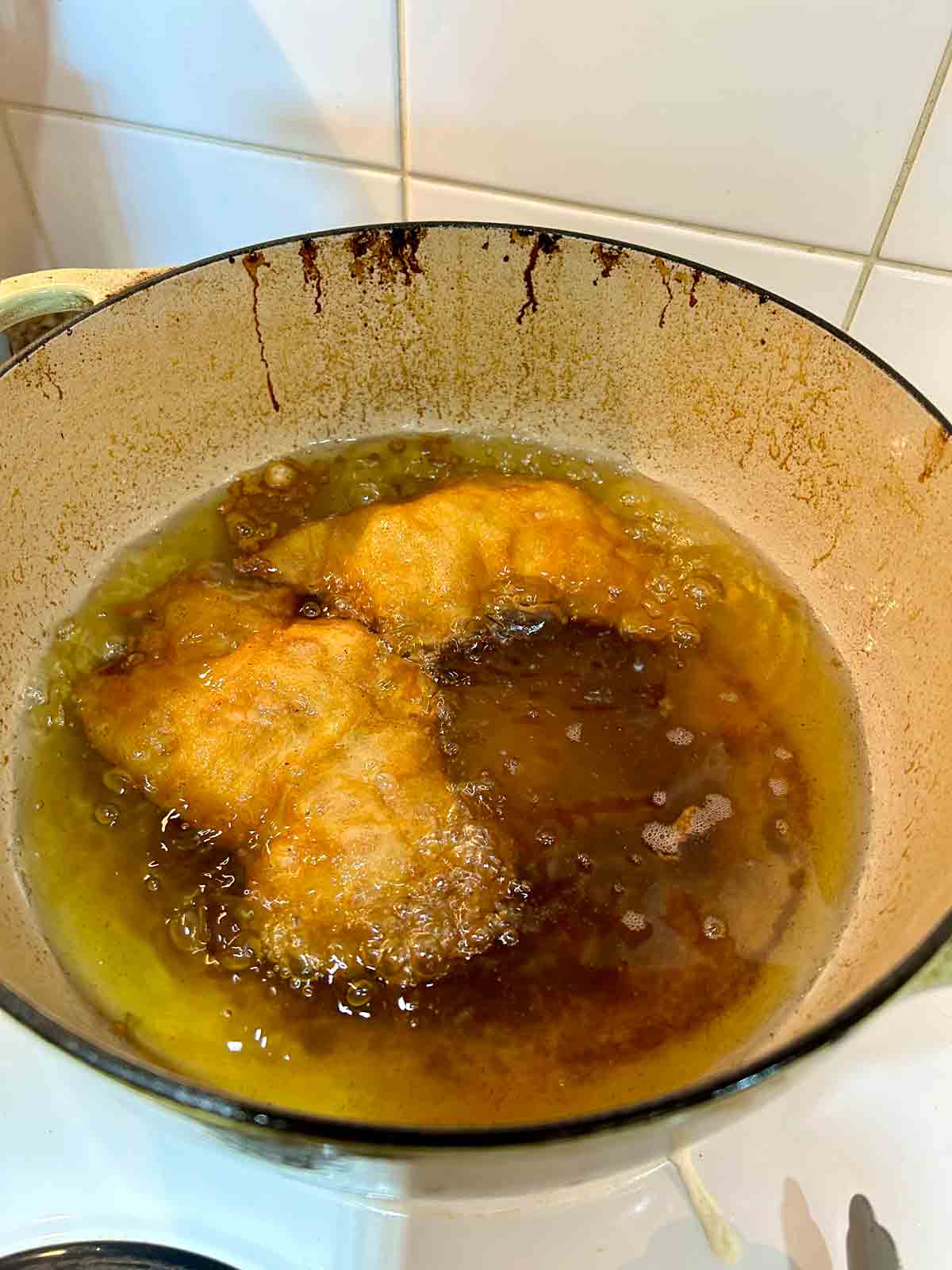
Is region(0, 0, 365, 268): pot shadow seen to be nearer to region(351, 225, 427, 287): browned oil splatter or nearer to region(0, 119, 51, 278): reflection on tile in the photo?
region(0, 119, 51, 278): reflection on tile

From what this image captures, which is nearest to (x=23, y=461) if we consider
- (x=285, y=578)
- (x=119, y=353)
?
(x=119, y=353)

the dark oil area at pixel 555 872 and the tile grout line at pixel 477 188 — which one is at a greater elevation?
the tile grout line at pixel 477 188

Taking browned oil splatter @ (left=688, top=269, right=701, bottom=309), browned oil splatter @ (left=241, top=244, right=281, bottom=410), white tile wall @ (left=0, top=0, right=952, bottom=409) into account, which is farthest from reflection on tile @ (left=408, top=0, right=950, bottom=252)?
browned oil splatter @ (left=241, top=244, right=281, bottom=410)

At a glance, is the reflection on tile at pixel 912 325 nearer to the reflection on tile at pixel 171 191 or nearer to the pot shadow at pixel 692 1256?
the reflection on tile at pixel 171 191

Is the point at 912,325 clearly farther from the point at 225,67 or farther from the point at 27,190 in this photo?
the point at 27,190

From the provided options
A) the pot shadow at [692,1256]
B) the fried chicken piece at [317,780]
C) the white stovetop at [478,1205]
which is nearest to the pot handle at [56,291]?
the fried chicken piece at [317,780]

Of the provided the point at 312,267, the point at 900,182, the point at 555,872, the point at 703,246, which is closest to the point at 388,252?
the point at 312,267
